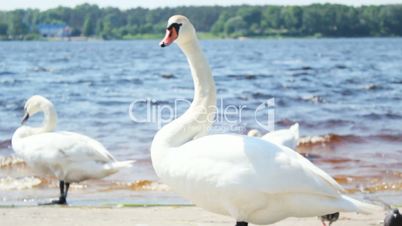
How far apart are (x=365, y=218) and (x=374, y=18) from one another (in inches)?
3102

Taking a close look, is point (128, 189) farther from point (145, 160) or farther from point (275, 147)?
point (275, 147)

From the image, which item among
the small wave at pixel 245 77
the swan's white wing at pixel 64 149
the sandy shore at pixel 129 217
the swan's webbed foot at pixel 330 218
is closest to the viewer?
the swan's webbed foot at pixel 330 218

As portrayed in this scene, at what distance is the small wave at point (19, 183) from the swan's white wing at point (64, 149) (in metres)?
1.16

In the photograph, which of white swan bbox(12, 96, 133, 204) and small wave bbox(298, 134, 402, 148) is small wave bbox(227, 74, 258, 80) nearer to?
small wave bbox(298, 134, 402, 148)

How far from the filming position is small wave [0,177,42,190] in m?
11.0

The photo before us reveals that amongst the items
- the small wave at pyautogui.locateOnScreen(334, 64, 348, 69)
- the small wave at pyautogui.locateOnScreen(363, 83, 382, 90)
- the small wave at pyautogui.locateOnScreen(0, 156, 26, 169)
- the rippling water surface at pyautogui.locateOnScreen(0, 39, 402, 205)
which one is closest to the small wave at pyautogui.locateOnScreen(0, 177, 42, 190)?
the rippling water surface at pyautogui.locateOnScreen(0, 39, 402, 205)

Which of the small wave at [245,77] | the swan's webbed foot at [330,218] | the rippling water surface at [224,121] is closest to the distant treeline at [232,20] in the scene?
the rippling water surface at [224,121]

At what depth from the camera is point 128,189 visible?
1078 cm

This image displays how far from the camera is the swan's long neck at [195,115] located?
5.88 m

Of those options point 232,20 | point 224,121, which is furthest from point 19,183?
point 232,20

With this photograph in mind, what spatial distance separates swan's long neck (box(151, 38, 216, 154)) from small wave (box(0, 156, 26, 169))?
23.0 ft

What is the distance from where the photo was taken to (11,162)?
1291 centimetres

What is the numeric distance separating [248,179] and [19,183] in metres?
6.45

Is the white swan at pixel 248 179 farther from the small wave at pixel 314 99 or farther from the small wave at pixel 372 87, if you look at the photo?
the small wave at pixel 372 87
